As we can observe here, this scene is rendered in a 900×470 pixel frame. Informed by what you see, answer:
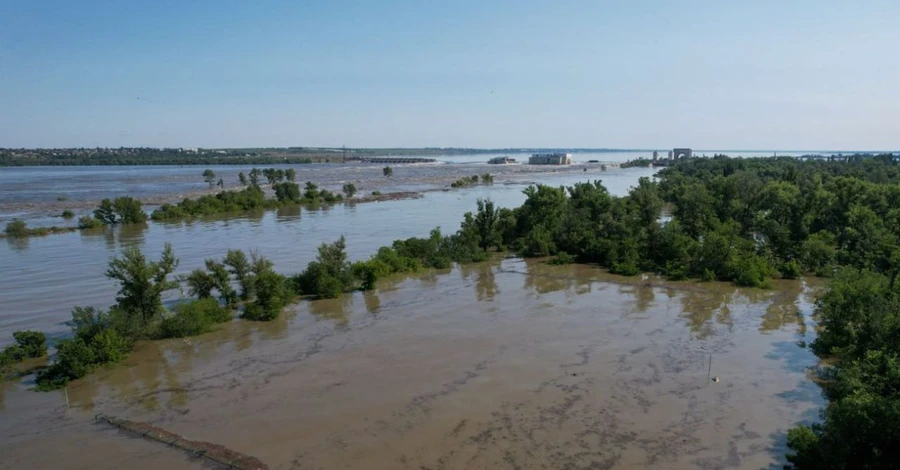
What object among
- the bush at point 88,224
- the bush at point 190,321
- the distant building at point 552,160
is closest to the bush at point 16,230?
the bush at point 88,224

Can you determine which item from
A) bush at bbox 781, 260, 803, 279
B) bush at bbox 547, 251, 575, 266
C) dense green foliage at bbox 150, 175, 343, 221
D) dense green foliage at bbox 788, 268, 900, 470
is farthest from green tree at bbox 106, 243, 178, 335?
dense green foliage at bbox 150, 175, 343, 221

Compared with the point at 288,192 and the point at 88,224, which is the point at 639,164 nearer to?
the point at 288,192

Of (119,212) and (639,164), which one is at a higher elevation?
(639,164)

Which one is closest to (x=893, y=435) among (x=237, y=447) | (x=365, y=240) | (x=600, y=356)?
(x=600, y=356)

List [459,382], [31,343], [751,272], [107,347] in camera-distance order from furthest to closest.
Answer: [751,272] → [31,343] → [107,347] → [459,382]

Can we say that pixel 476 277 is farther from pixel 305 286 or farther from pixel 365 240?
pixel 365 240

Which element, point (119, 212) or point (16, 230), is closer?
point (16, 230)

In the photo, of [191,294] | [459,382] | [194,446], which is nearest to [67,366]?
[194,446]
